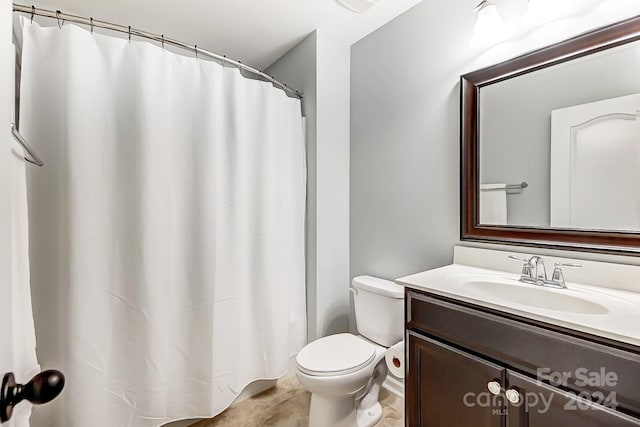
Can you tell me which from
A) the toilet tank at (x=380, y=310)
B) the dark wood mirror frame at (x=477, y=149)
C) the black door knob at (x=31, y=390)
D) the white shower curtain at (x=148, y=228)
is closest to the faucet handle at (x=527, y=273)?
the dark wood mirror frame at (x=477, y=149)

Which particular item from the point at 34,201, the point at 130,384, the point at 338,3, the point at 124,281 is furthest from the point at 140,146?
the point at 338,3

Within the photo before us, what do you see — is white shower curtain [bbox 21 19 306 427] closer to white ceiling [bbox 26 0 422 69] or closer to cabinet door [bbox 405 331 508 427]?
white ceiling [bbox 26 0 422 69]

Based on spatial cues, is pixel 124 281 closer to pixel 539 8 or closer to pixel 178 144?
pixel 178 144

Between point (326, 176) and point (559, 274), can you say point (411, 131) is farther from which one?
point (559, 274)

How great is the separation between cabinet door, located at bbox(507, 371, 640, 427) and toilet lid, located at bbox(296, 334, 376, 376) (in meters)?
0.67

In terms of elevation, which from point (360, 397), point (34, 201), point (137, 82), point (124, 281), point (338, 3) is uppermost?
point (338, 3)

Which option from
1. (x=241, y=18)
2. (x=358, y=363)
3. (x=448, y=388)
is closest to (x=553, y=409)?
(x=448, y=388)

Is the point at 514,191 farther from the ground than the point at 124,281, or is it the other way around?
the point at 514,191

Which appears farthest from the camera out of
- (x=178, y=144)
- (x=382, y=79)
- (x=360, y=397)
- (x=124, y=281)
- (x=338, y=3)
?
(x=382, y=79)

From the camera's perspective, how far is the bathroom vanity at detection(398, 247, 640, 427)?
0.79 metres

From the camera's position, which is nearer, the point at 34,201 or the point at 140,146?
the point at 34,201

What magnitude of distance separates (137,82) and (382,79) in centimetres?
140

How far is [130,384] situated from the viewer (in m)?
1.35

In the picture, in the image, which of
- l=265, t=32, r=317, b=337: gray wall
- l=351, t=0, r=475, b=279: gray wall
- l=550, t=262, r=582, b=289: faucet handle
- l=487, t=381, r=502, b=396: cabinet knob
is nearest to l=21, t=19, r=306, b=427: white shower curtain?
l=265, t=32, r=317, b=337: gray wall
